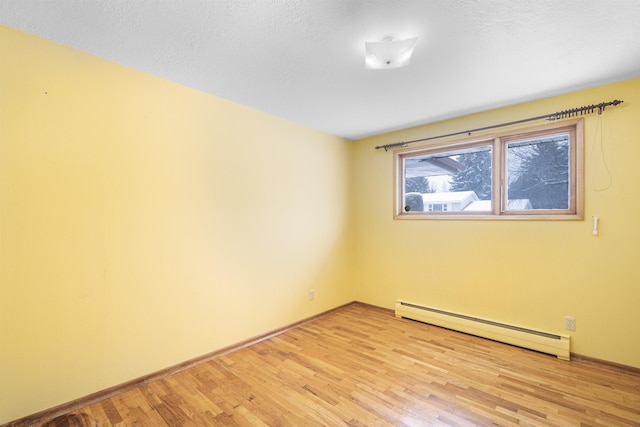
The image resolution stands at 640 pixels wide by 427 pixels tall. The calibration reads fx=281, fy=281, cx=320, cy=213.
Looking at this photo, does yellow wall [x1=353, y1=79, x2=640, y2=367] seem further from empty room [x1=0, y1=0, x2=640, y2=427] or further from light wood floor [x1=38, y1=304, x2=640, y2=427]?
light wood floor [x1=38, y1=304, x2=640, y2=427]

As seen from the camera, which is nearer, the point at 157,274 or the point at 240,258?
the point at 157,274

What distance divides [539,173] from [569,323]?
1.41 meters

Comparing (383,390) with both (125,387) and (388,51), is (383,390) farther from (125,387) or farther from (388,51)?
(388,51)

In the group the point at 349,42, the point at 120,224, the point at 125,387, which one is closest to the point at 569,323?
the point at 349,42

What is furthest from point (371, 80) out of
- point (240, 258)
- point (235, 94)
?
point (240, 258)

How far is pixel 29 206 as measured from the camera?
5.64 feet

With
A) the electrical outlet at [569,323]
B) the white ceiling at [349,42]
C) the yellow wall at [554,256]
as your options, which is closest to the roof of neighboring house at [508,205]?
the yellow wall at [554,256]

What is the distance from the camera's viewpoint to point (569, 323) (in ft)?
8.32

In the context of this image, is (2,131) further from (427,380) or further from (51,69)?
(427,380)

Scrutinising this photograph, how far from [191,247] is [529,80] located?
3.15 metres

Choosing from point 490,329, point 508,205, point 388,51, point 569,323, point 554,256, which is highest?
point 388,51

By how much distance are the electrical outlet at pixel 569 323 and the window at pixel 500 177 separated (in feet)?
3.01

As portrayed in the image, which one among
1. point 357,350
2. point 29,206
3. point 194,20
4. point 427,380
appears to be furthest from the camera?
point 357,350

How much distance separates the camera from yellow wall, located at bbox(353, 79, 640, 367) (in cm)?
231
